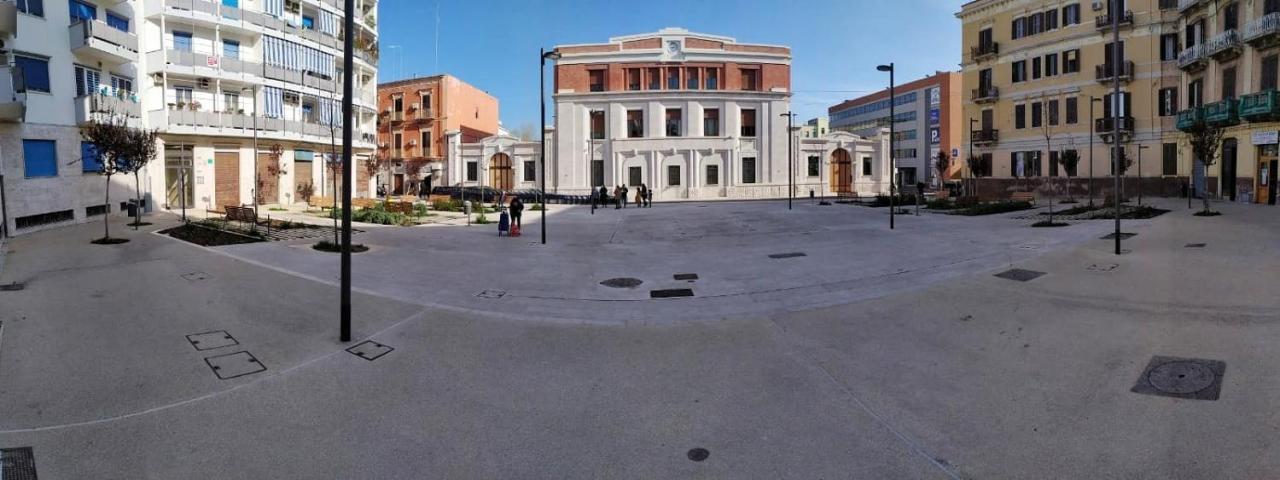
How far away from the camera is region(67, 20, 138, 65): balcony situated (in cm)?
2483

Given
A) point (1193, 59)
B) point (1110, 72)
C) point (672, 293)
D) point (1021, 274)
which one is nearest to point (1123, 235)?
point (1021, 274)

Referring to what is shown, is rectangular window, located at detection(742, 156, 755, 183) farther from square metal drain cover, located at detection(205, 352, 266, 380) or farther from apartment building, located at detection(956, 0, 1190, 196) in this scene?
square metal drain cover, located at detection(205, 352, 266, 380)

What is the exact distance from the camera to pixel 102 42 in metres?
26.1

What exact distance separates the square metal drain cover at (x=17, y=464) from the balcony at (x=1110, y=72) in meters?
51.3

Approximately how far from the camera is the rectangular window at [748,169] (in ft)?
200

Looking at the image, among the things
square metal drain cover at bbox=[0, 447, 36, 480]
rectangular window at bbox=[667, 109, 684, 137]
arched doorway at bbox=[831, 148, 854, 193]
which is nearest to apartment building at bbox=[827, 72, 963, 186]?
arched doorway at bbox=[831, 148, 854, 193]

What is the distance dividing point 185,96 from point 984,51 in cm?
5254

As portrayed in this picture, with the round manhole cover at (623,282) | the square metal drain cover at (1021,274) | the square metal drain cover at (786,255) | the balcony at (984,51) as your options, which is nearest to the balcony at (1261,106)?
the balcony at (984,51)

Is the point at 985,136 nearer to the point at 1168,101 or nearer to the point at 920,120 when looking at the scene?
the point at 1168,101

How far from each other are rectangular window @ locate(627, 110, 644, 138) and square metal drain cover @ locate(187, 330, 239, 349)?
52616 millimetres

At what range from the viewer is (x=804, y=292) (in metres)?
12.2

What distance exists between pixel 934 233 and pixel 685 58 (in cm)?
4219

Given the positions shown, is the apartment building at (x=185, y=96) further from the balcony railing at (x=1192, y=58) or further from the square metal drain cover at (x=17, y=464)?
the balcony railing at (x=1192, y=58)

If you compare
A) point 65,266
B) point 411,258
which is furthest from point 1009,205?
point 65,266
